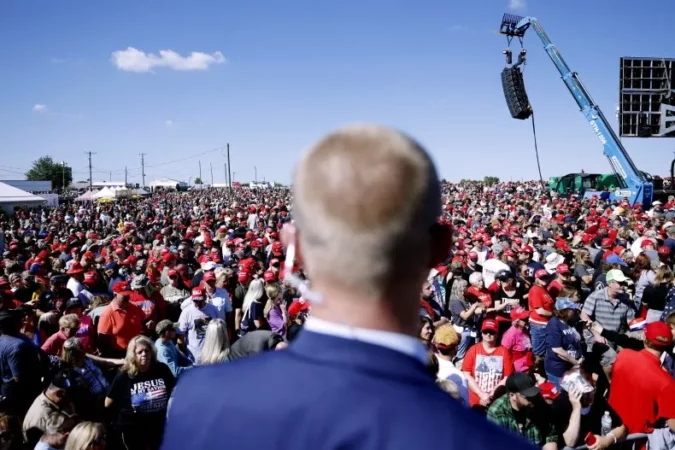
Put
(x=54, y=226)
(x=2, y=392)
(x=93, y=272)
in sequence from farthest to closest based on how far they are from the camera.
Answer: (x=54, y=226) < (x=93, y=272) < (x=2, y=392)

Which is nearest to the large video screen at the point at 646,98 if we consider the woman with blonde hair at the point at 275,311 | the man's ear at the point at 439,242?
the woman with blonde hair at the point at 275,311

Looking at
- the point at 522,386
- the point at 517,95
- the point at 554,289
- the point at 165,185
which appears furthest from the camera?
the point at 165,185

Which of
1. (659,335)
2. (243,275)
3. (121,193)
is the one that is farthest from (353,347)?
(121,193)

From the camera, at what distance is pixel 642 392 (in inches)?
172

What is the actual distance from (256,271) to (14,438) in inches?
219

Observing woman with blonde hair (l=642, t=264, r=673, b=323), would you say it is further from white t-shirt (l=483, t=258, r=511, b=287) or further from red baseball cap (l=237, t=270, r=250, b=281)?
red baseball cap (l=237, t=270, r=250, b=281)

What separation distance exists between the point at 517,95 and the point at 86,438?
23.8 metres

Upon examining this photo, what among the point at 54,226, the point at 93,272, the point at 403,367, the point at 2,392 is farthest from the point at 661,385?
the point at 54,226

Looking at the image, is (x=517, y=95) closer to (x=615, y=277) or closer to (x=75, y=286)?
(x=615, y=277)

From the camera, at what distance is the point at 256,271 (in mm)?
9070

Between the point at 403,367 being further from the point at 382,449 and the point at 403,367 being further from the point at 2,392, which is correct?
the point at 2,392

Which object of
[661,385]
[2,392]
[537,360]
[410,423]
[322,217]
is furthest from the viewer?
[537,360]

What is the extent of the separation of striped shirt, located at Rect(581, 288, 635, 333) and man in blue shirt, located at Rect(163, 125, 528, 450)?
6.88 metres

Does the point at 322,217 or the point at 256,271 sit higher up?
the point at 322,217
